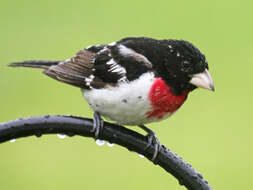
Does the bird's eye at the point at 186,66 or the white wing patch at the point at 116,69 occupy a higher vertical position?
the bird's eye at the point at 186,66

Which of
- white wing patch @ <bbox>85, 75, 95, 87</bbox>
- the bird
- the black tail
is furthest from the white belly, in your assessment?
the black tail

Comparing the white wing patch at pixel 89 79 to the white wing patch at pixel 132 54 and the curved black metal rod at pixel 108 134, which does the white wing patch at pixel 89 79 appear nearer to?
the white wing patch at pixel 132 54

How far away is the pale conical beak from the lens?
3.25m

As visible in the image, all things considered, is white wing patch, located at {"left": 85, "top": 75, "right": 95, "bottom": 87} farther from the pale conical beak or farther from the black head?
the pale conical beak

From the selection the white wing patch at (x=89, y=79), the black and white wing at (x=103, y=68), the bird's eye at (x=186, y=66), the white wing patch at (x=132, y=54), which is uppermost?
the bird's eye at (x=186, y=66)

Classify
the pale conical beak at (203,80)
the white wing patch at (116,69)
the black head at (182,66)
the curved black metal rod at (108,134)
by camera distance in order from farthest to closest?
the white wing patch at (116,69)
the black head at (182,66)
the pale conical beak at (203,80)
the curved black metal rod at (108,134)

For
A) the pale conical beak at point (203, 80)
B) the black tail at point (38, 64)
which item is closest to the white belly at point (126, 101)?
the pale conical beak at point (203, 80)

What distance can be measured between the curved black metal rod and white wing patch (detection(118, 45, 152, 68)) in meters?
0.59

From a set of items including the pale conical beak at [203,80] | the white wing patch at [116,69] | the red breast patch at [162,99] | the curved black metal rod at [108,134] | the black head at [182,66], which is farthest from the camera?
the white wing patch at [116,69]

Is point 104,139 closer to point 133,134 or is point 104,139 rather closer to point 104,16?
point 133,134

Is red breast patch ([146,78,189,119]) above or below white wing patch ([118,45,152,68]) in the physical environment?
below

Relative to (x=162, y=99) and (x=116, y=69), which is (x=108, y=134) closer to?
(x=162, y=99)

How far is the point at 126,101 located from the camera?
3531 mm

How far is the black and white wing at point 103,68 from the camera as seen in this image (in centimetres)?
365
